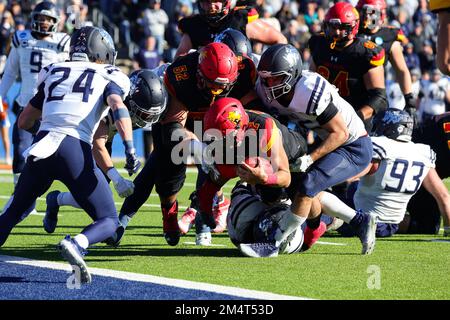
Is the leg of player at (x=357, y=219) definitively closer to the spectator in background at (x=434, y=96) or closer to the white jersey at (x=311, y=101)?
the white jersey at (x=311, y=101)

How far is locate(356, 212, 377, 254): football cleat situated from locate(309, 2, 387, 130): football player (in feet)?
6.09

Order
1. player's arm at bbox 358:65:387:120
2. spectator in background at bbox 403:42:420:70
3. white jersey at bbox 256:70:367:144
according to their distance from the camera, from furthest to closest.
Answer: spectator in background at bbox 403:42:420:70, player's arm at bbox 358:65:387:120, white jersey at bbox 256:70:367:144

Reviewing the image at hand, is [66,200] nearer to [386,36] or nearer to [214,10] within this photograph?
[214,10]

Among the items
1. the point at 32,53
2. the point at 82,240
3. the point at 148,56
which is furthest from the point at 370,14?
the point at 148,56

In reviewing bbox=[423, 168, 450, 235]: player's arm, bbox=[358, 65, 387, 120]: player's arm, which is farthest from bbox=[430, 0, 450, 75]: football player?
bbox=[358, 65, 387, 120]: player's arm

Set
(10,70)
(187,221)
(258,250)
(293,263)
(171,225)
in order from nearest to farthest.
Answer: (293,263)
(258,250)
(171,225)
(187,221)
(10,70)

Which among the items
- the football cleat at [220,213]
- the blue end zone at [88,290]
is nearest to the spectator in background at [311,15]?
the football cleat at [220,213]

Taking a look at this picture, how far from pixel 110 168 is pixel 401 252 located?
2.12 metres

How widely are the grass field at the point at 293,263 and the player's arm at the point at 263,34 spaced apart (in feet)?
5.41

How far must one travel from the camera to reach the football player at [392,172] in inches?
292

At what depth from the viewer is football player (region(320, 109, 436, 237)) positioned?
742 cm

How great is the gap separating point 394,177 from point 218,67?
195cm

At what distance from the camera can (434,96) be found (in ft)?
60.1

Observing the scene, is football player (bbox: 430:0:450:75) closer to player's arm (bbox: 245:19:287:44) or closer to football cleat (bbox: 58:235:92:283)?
football cleat (bbox: 58:235:92:283)
